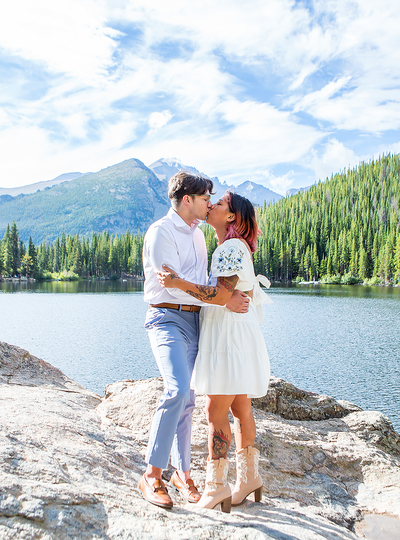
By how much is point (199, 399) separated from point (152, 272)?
248 cm

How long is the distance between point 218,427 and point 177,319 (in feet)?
2.88

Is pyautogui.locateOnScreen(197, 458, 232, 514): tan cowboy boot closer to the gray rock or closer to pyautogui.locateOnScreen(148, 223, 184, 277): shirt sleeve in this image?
pyautogui.locateOnScreen(148, 223, 184, 277): shirt sleeve

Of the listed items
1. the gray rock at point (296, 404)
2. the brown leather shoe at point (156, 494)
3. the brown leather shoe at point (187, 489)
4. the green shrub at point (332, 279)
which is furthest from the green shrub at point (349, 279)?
the brown leather shoe at point (156, 494)

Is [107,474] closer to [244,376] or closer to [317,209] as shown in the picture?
[244,376]

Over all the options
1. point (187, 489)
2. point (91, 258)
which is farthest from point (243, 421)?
point (91, 258)

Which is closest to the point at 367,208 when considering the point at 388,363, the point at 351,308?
the point at 351,308

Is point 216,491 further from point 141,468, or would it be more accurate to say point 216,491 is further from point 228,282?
point 228,282

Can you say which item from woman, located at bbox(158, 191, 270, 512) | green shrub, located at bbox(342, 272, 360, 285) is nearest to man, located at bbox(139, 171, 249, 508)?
woman, located at bbox(158, 191, 270, 512)

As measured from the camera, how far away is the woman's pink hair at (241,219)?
3.12 metres

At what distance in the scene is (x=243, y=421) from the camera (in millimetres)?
3166

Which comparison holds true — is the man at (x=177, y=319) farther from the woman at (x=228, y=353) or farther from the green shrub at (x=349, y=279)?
the green shrub at (x=349, y=279)

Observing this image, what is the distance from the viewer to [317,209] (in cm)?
11419

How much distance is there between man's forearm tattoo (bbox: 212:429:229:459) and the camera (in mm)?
3025

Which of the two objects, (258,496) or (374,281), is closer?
(258,496)
